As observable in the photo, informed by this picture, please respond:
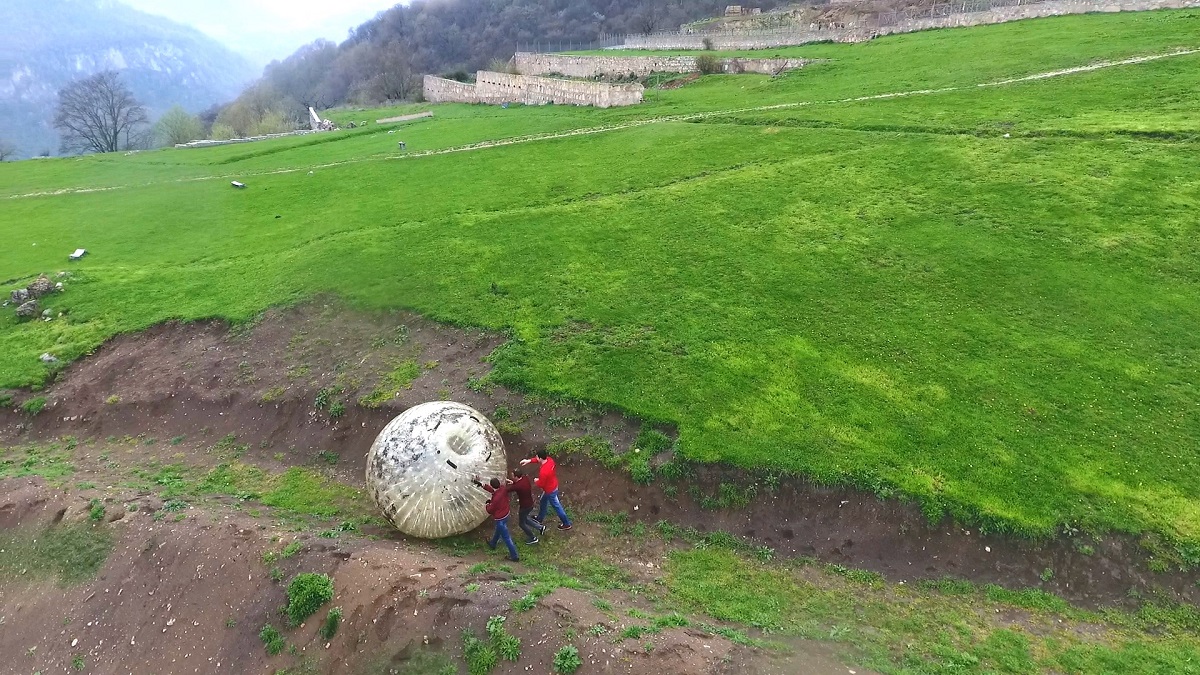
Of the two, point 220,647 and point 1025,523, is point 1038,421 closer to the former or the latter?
point 1025,523

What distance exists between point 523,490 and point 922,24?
48.8 metres

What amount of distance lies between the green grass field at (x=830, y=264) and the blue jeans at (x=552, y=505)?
3.01m

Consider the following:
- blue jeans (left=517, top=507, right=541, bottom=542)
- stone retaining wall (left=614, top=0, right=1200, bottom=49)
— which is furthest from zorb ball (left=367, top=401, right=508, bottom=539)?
stone retaining wall (left=614, top=0, right=1200, bottom=49)

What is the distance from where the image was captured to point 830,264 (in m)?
18.7

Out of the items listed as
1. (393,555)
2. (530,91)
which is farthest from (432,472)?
(530,91)

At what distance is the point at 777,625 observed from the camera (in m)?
9.69

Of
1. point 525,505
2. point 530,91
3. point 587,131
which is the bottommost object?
point 525,505

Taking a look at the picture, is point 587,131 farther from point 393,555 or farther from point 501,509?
point 393,555

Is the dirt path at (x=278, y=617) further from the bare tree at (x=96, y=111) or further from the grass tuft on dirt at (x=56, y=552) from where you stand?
the bare tree at (x=96, y=111)

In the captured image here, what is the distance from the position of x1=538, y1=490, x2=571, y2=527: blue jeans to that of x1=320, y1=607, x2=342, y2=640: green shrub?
3.92m

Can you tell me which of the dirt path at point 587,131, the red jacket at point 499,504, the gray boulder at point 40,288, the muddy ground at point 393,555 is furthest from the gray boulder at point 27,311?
the red jacket at point 499,504

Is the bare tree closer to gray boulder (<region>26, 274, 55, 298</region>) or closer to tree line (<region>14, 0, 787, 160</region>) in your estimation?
tree line (<region>14, 0, 787, 160</region>)

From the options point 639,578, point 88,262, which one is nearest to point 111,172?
point 88,262

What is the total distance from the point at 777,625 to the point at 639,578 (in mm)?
2509
